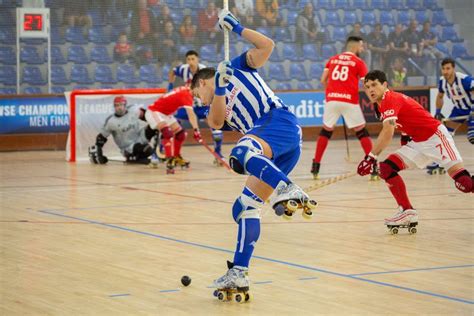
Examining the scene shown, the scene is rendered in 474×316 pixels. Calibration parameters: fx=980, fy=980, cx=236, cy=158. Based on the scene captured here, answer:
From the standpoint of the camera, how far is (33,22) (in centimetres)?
1930

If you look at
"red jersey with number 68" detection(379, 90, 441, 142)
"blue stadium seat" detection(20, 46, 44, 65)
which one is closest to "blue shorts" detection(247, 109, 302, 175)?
"red jersey with number 68" detection(379, 90, 441, 142)

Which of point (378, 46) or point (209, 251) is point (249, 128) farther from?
point (378, 46)

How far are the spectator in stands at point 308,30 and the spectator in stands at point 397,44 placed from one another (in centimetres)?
173

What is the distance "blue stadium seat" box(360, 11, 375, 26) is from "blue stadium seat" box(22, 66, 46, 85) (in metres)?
7.98

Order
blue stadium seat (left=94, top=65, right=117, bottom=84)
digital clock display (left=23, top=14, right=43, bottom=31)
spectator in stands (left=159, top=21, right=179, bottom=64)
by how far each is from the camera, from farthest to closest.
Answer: spectator in stands (left=159, top=21, right=179, bottom=64), blue stadium seat (left=94, top=65, right=117, bottom=84), digital clock display (left=23, top=14, right=43, bottom=31)

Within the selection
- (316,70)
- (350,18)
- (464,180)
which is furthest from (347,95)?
(350,18)

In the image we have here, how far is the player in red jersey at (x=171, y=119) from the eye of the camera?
15703 mm

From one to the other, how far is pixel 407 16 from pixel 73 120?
9.87 m

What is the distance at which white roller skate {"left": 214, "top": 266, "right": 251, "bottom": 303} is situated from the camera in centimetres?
615

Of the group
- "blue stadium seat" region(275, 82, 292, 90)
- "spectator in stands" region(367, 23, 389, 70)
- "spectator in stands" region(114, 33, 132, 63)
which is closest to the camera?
"spectator in stands" region(114, 33, 132, 63)

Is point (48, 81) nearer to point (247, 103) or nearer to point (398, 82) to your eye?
point (398, 82)

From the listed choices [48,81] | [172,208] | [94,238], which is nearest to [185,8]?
[48,81]

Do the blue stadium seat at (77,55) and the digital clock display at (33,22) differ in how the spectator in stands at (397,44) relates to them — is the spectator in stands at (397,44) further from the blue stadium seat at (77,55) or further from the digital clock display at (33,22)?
the digital clock display at (33,22)

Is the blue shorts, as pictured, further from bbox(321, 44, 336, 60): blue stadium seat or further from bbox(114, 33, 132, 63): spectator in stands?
bbox(321, 44, 336, 60): blue stadium seat
